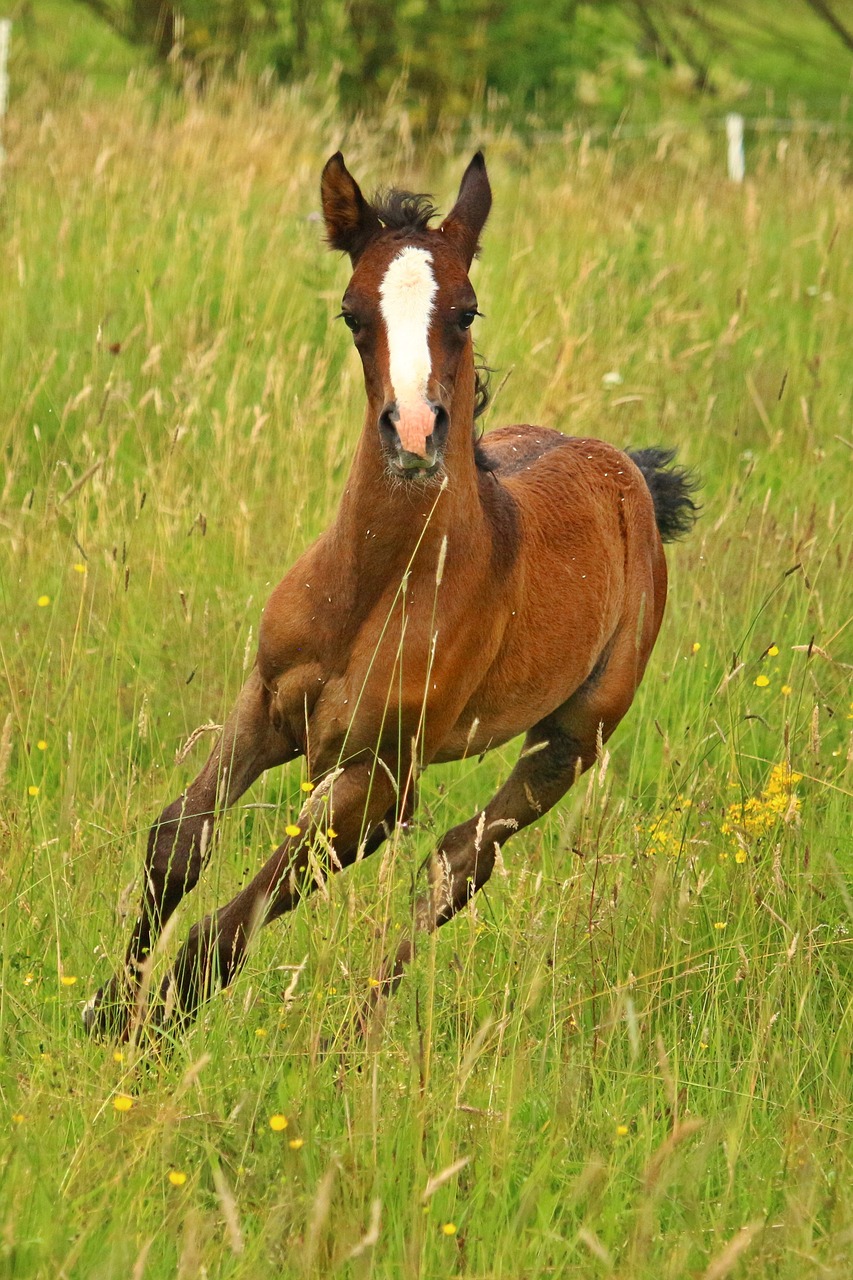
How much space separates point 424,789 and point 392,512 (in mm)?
1616

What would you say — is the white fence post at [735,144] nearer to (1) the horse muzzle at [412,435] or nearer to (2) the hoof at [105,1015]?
(1) the horse muzzle at [412,435]

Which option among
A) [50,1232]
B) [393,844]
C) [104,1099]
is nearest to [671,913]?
[393,844]

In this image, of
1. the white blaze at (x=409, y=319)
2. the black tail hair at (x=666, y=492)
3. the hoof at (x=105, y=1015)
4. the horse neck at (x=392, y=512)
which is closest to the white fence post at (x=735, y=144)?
the black tail hair at (x=666, y=492)

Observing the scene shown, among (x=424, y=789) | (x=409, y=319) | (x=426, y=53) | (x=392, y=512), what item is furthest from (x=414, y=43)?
(x=409, y=319)

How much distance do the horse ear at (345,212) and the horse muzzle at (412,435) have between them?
62 centimetres

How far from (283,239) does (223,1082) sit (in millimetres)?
5706

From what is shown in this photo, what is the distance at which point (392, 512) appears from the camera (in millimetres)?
3715

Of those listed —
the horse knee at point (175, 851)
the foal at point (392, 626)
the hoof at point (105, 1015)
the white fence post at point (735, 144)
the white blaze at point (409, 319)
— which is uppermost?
the white fence post at point (735, 144)

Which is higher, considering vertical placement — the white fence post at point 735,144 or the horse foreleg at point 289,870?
the white fence post at point 735,144

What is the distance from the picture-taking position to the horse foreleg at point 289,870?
345 cm

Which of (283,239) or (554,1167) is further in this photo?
(283,239)

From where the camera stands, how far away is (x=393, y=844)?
3186 millimetres

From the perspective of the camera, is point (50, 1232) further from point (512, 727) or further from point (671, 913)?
point (512, 727)

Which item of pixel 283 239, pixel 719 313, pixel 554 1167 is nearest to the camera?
pixel 554 1167
